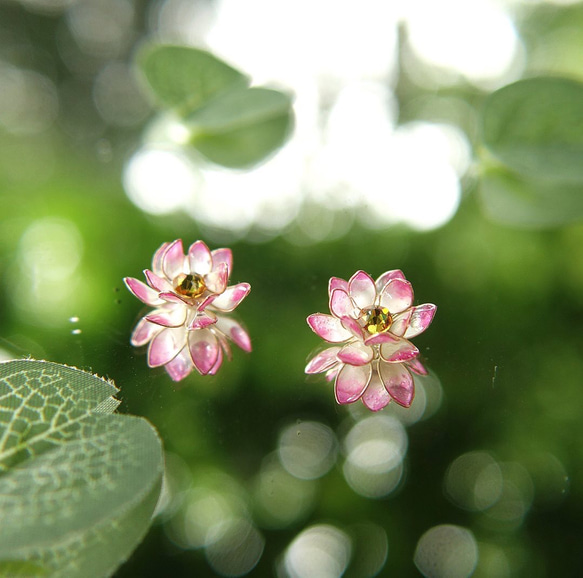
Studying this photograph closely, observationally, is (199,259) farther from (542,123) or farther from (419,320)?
(542,123)

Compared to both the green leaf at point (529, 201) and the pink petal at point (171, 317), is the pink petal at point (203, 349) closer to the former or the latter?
the pink petal at point (171, 317)

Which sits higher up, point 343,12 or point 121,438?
point 343,12

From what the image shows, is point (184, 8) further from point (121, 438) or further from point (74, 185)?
point (121, 438)

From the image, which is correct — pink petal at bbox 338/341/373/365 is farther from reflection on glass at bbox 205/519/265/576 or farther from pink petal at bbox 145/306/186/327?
reflection on glass at bbox 205/519/265/576

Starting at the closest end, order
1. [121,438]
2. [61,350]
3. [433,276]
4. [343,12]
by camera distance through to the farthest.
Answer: [121,438]
[61,350]
[433,276]
[343,12]

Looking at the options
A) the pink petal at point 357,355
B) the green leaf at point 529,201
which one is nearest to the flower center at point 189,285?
the pink petal at point 357,355

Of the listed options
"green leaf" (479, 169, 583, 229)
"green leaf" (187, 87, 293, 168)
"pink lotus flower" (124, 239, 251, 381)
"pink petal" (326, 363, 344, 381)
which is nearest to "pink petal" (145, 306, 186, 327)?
"pink lotus flower" (124, 239, 251, 381)

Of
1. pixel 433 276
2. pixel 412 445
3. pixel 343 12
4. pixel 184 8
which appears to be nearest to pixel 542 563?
pixel 412 445
